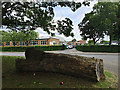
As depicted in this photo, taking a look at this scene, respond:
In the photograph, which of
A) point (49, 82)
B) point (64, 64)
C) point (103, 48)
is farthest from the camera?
point (103, 48)

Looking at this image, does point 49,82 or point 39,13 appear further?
point 39,13

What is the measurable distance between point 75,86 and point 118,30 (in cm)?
2271

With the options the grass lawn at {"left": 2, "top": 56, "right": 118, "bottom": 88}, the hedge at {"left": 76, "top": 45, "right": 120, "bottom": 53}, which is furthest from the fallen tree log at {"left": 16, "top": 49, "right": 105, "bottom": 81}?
the hedge at {"left": 76, "top": 45, "right": 120, "bottom": 53}

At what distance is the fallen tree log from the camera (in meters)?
3.34

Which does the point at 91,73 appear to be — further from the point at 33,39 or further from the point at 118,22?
the point at 33,39

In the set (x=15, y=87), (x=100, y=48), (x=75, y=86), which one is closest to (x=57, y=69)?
(x=75, y=86)

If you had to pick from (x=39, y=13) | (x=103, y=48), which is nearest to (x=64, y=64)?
(x=39, y=13)

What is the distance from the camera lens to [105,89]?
2.92m

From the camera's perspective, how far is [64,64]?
12.1 ft

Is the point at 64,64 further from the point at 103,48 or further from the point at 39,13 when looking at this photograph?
the point at 103,48

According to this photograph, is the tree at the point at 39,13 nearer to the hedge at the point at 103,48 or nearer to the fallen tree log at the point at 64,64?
the fallen tree log at the point at 64,64

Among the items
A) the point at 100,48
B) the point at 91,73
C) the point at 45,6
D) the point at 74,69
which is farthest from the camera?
the point at 100,48

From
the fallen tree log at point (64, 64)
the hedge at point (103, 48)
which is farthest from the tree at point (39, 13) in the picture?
the hedge at point (103, 48)

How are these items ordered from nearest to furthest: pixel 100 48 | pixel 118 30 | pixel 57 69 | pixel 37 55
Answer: pixel 57 69, pixel 37 55, pixel 100 48, pixel 118 30
